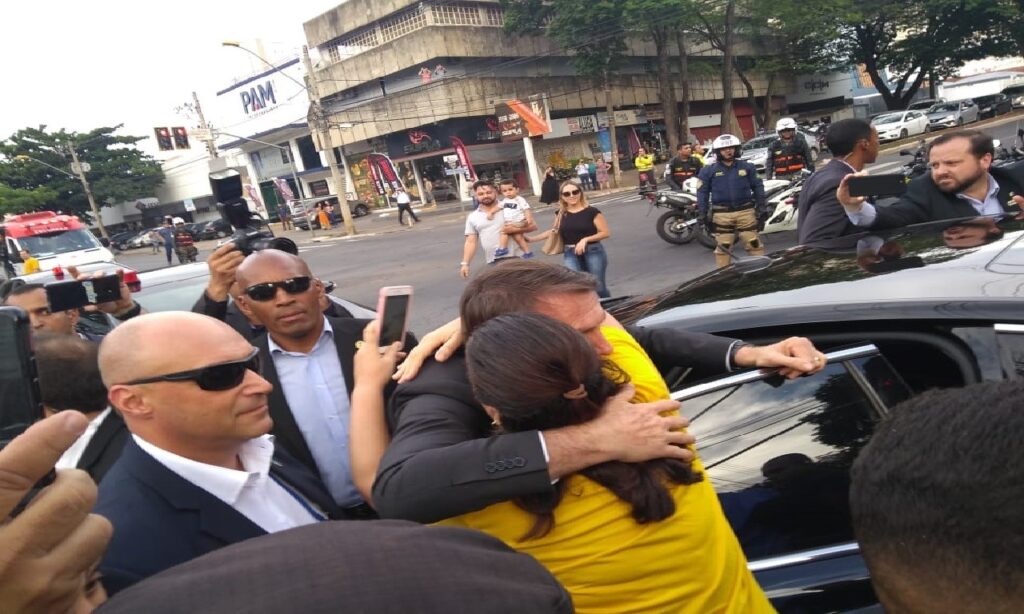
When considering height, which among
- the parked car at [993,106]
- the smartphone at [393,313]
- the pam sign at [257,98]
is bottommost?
the parked car at [993,106]

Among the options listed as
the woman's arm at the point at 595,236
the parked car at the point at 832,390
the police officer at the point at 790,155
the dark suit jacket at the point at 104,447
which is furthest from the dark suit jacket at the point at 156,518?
the police officer at the point at 790,155

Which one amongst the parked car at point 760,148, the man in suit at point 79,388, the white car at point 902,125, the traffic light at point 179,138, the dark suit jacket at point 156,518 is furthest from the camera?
the traffic light at point 179,138

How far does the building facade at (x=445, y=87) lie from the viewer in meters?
28.7

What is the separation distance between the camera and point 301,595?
22.2 inches

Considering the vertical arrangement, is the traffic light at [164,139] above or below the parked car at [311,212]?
above

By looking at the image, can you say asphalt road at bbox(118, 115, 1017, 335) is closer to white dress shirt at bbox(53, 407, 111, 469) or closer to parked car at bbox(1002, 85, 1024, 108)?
white dress shirt at bbox(53, 407, 111, 469)

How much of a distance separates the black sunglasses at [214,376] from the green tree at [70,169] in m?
Result: 47.3

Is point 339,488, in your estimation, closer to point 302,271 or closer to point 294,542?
point 302,271

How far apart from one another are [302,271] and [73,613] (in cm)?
181

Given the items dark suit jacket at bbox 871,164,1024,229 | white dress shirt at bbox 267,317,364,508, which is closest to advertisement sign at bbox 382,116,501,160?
dark suit jacket at bbox 871,164,1024,229

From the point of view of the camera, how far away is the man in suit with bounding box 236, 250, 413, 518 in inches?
85.5

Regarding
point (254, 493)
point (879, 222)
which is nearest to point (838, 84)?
point (879, 222)

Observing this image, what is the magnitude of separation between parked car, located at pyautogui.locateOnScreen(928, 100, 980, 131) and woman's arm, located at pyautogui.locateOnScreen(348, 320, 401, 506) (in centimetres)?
3031

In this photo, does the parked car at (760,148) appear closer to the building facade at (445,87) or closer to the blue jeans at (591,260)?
the building facade at (445,87)
